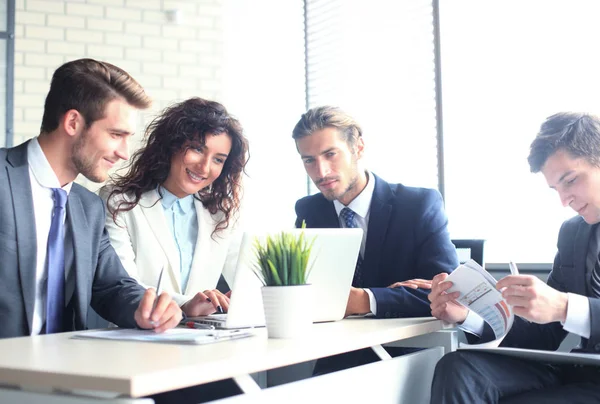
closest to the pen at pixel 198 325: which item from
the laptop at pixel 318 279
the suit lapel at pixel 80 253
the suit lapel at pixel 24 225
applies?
the laptop at pixel 318 279

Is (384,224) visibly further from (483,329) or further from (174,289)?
(174,289)

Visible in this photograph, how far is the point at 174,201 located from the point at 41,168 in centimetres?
71

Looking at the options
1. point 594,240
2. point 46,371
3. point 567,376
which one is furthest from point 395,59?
point 46,371

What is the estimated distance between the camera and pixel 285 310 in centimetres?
172

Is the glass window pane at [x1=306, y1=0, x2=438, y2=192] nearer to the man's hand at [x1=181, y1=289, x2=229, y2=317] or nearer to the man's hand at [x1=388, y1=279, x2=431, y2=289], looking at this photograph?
the man's hand at [x1=388, y1=279, x2=431, y2=289]

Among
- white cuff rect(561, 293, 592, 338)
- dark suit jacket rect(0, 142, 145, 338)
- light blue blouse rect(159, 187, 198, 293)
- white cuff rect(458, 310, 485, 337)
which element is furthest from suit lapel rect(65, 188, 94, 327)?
white cuff rect(561, 293, 592, 338)

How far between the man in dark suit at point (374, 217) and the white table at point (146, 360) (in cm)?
38

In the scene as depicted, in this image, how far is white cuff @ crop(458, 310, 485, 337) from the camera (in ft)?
7.13

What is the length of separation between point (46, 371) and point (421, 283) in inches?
52.9

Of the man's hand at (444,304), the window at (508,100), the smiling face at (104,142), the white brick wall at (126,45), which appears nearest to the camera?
the man's hand at (444,304)

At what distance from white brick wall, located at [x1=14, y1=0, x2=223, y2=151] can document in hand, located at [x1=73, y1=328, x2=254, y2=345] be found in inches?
121

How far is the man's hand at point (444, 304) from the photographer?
2.04 meters

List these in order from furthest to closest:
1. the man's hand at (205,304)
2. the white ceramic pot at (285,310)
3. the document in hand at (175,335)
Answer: the man's hand at (205,304)
the white ceramic pot at (285,310)
the document in hand at (175,335)

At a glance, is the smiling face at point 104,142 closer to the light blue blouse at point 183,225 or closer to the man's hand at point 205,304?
the light blue blouse at point 183,225
